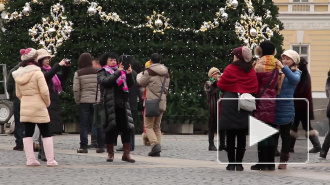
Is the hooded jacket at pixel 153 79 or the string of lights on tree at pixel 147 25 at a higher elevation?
the string of lights on tree at pixel 147 25

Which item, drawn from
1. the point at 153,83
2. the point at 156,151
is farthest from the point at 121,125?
the point at 153,83

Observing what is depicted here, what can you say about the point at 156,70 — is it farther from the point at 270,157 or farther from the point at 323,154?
the point at 270,157

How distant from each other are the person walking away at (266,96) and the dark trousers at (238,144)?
25 cm

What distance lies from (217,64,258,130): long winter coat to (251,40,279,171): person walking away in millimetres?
176

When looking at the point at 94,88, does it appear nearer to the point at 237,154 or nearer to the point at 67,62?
the point at 67,62

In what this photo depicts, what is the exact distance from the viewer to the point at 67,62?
16.1 metres

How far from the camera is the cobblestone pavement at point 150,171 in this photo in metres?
13.0

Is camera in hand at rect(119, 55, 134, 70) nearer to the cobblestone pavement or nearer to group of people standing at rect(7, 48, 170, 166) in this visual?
group of people standing at rect(7, 48, 170, 166)

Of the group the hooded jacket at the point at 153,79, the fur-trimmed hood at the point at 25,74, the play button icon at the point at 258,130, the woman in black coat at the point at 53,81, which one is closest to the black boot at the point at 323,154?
the play button icon at the point at 258,130

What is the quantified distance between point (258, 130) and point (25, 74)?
3.53 metres

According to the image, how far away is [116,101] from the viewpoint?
1592 centimetres

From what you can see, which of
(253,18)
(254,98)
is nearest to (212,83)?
(254,98)

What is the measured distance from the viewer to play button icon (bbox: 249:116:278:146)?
14.5 metres

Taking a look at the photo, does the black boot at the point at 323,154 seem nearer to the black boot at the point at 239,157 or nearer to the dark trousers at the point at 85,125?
the black boot at the point at 239,157
